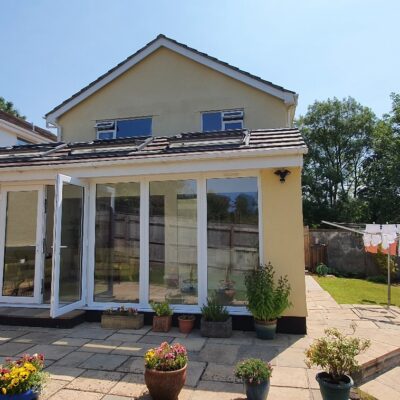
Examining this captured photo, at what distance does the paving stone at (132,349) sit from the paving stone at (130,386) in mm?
799

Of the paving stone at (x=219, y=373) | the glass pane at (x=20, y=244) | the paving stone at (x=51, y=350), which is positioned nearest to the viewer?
the paving stone at (x=219, y=373)

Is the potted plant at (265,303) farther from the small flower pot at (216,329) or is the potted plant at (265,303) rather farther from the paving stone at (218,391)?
the paving stone at (218,391)

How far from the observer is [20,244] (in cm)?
805

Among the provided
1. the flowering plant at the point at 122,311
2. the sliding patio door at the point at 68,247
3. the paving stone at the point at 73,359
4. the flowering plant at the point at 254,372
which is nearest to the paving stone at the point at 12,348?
the sliding patio door at the point at 68,247

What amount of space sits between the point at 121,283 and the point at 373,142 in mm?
35684

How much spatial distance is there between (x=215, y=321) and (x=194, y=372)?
1655mm

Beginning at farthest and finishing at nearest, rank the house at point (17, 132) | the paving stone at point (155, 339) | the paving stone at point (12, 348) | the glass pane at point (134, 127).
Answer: the house at point (17, 132), the glass pane at point (134, 127), the paving stone at point (155, 339), the paving stone at point (12, 348)

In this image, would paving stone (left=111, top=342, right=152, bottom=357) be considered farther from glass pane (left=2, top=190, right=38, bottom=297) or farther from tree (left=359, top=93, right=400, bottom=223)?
tree (left=359, top=93, right=400, bottom=223)

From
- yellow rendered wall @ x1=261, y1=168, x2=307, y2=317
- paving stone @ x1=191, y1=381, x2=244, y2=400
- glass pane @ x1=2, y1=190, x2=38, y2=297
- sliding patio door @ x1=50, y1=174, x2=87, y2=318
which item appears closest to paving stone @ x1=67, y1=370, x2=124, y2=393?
paving stone @ x1=191, y1=381, x2=244, y2=400

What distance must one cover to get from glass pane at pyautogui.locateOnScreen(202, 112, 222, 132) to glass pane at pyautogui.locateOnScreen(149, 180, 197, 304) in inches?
245

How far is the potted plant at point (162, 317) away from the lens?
22.0ft

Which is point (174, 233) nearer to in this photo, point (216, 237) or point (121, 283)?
point (216, 237)

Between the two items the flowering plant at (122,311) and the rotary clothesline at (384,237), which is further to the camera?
the rotary clothesline at (384,237)

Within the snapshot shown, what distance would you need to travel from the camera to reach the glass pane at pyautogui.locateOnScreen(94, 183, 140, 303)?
7.55 m
